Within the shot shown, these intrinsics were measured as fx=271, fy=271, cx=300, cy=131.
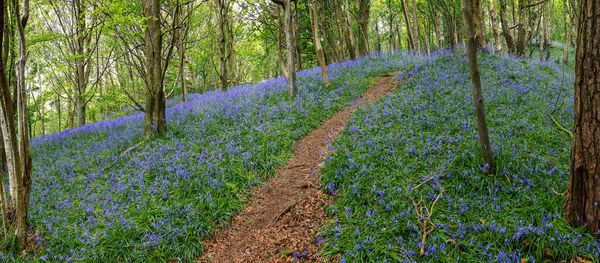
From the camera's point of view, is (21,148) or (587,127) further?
(21,148)

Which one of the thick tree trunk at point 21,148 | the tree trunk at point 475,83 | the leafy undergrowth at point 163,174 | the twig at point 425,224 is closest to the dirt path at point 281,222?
the leafy undergrowth at point 163,174

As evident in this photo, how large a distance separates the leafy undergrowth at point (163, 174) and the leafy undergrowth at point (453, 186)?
7.36ft

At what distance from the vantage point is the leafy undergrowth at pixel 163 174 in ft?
15.5

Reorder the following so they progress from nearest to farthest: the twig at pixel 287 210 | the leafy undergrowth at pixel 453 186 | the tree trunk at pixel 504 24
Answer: the leafy undergrowth at pixel 453 186 → the twig at pixel 287 210 → the tree trunk at pixel 504 24

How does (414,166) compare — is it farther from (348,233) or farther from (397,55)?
(397,55)

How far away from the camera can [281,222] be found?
204 inches

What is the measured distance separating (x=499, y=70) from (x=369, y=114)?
19.0 feet

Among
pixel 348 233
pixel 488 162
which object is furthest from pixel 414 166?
pixel 348 233

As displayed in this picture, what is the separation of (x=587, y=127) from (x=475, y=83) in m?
1.45

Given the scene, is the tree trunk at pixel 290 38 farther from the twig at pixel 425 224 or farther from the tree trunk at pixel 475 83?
the twig at pixel 425 224

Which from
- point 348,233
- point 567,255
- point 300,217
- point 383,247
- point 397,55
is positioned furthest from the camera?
point 397,55

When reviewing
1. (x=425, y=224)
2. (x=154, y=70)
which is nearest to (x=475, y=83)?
(x=425, y=224)

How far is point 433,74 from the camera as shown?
1070 centimetres

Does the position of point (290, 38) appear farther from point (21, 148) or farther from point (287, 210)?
point (21, 148)
